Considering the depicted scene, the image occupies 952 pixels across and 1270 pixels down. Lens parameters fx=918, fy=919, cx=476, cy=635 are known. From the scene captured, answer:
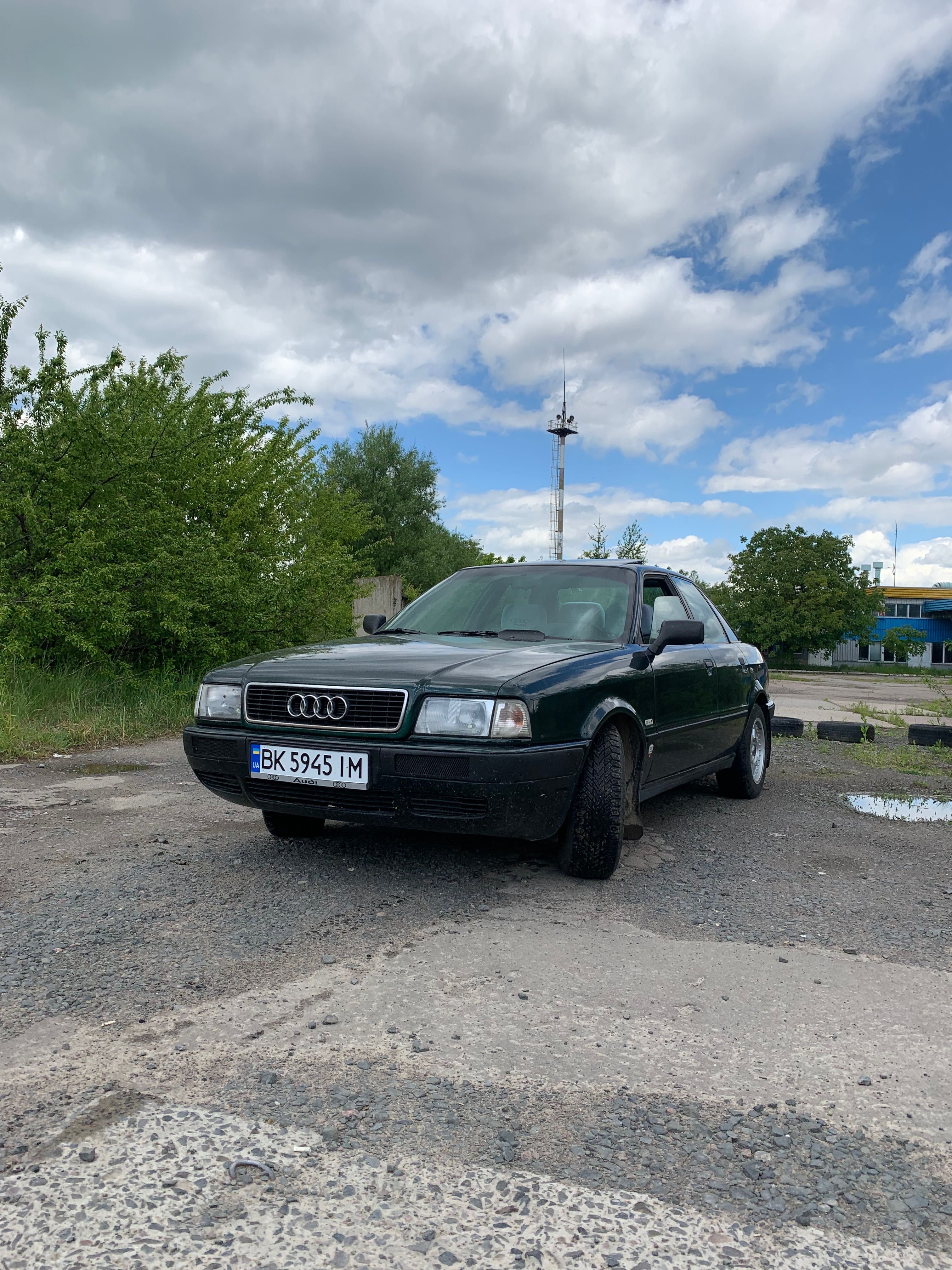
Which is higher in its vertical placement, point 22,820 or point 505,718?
point 505,718

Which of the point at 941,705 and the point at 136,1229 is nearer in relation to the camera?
the point at 136,1229

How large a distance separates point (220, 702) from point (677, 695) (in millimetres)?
2241

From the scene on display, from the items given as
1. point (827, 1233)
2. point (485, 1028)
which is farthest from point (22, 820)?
point (827, 1233)

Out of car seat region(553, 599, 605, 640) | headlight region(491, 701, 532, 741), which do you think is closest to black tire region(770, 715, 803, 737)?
car seat region(553, 599, 605, 640)

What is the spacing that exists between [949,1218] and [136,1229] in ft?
4.81

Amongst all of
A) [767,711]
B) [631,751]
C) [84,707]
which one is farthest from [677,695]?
[84,707]

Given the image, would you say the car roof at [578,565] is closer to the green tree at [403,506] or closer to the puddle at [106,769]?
the puddle at [106,769]

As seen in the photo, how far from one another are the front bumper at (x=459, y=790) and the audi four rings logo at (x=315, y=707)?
0.10 metres

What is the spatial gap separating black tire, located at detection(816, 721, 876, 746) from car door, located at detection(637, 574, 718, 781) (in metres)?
4.47

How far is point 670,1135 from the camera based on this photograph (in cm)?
193

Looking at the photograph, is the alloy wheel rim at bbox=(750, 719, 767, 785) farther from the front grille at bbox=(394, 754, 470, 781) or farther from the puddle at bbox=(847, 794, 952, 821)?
the front grille at bbox=(394, 754, 470, 781)

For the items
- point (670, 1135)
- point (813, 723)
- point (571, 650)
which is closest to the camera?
point (670, 1135)

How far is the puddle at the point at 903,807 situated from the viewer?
5.46 meters

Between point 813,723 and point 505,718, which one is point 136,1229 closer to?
point 505,718
